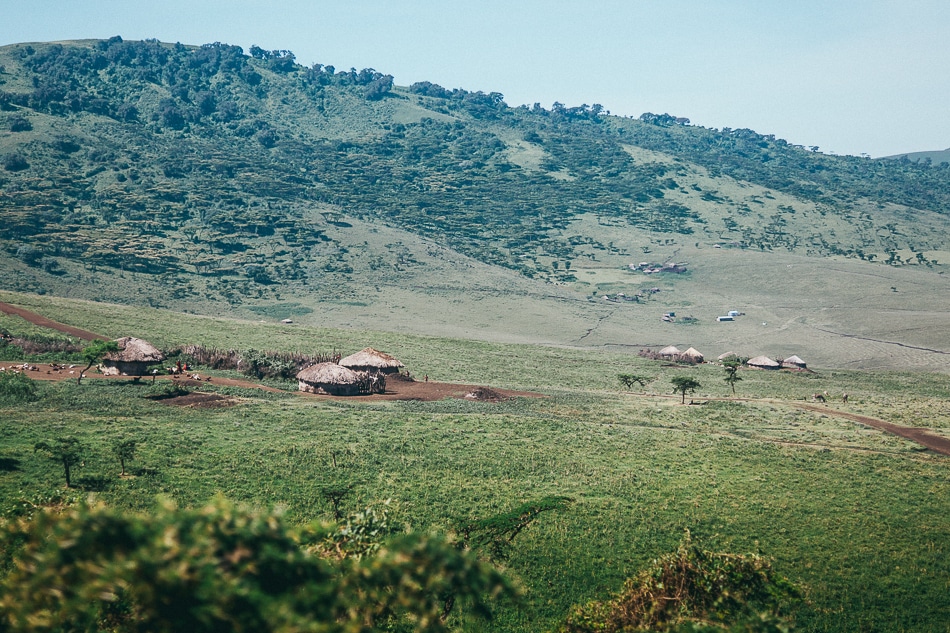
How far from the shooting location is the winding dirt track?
4031cm

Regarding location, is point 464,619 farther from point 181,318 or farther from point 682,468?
point 181,318

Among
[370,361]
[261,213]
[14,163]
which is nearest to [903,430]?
[370,361]

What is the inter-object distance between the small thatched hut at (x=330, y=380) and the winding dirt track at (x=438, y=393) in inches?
35.8

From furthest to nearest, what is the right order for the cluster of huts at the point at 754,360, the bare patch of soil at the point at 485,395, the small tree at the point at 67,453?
the cluster of huts at the point at 754,360 < the bare patch of soil at the point at 485,395 < the small tree at the point at 67,453

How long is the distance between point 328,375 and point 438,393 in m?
7.60

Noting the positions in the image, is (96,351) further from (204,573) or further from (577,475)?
(204,573)

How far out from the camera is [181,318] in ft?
242

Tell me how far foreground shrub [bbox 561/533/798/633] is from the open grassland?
5.83 m

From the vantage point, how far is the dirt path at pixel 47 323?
2205 inches

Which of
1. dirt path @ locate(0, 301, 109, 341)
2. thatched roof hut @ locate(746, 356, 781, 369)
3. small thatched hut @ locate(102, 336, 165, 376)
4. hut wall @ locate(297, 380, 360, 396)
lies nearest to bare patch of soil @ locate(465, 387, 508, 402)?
hut wall @ locate(297, 380, 360, 396)

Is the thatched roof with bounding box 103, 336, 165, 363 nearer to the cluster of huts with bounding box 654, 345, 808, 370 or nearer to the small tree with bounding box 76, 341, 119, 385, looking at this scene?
the small tree with bounding box 76, 341, 119, 385

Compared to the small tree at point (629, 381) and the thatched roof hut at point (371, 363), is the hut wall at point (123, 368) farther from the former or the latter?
the small tree at point (629, 381)

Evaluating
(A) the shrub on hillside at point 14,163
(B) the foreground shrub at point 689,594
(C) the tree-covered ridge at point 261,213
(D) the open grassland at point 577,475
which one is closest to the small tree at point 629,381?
(D) the open grassland at point 577,475

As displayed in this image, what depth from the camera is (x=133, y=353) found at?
1797 inches
